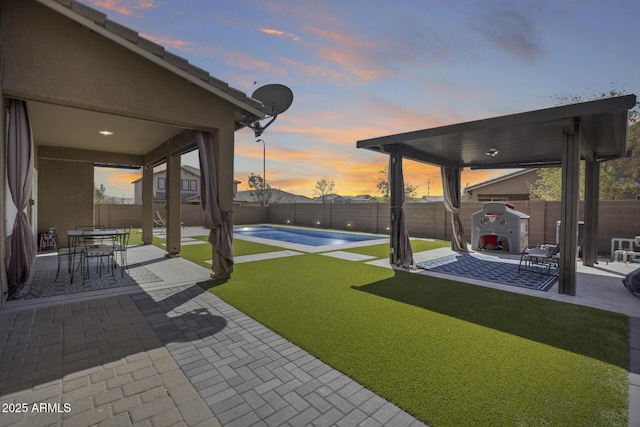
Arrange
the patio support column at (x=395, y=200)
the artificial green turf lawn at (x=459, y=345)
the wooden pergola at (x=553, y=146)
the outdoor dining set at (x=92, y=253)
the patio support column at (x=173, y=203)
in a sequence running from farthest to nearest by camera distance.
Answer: the patio support column at (x=173, y=203) → the patio support column at (x=395, y=200) → the outdoor dining set at (x=92, y=253) → the wooden pergola at (x=553, y=146) → the artificial green turf lawn at (x=459, y=345)

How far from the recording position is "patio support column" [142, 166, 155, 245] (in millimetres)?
10820

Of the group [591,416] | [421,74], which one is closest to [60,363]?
[591,416]

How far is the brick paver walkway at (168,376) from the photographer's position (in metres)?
2.10

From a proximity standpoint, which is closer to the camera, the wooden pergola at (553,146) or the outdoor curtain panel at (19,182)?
the outdoor curtain panel at (19,182)

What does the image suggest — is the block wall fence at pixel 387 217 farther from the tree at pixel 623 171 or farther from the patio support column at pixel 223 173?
the tree at pixel 623 171

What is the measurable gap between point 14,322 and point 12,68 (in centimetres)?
322

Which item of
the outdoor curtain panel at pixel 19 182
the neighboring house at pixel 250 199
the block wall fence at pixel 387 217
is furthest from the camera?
the neighboring house at pixel 250 199

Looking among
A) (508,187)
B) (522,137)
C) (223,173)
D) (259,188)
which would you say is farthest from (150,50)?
(259,188)

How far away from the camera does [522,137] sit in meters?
6.76

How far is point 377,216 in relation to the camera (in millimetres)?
16188

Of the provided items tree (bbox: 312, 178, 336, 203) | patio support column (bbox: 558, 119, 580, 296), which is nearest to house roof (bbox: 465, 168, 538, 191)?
patio support column (bbox: 558, 119, 580, 296)

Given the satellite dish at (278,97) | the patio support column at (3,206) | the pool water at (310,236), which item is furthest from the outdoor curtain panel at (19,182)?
the pool water at (310,236)

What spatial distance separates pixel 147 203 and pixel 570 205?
11.9 meters

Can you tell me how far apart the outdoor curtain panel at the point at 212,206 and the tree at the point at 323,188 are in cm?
3970
